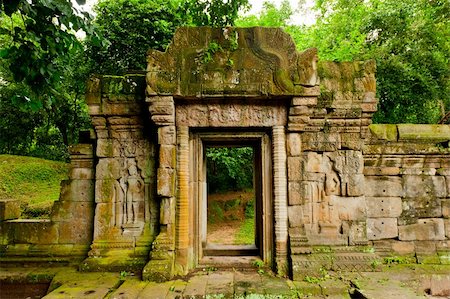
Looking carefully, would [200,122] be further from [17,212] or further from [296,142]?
[17,212]

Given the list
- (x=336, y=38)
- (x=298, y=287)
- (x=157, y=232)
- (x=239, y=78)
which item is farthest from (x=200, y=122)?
(x=336, y=38)

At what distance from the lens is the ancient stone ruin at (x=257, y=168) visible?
5.29 metres

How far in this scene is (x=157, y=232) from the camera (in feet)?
18.7

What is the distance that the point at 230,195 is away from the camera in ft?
54.0

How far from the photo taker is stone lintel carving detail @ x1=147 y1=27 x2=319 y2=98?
5219 millimetres

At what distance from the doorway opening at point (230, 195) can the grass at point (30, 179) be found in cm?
566

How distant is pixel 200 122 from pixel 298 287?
9.51ft

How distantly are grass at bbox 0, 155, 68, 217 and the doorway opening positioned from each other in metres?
5.66

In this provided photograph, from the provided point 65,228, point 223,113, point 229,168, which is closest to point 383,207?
point 223,113

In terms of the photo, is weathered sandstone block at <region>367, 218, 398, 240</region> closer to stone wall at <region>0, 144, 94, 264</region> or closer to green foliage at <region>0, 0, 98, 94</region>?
stone wall at <region>0, 144, 94, 264</region>

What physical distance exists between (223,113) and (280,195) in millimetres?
1639

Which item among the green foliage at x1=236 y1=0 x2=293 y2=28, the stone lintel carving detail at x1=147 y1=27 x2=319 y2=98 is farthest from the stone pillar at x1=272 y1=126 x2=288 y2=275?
the green foliage at x1=236 y1=0 x2=293 y2=28

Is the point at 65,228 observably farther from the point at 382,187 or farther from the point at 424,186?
the point at 424,186

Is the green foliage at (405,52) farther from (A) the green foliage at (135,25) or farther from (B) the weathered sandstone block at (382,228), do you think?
(B) the weathered sandstone block at (382,228)
